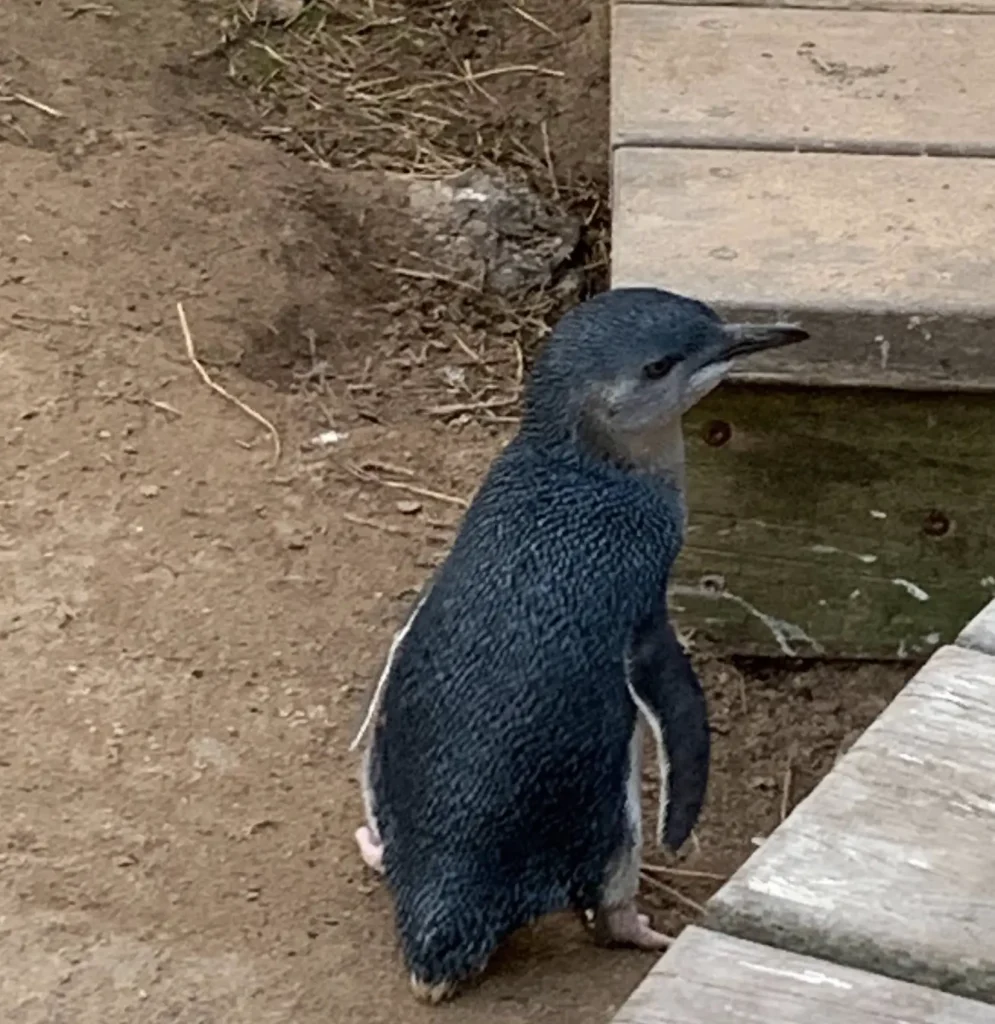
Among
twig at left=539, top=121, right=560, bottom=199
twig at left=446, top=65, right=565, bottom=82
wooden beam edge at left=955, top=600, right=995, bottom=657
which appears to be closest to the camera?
wooden beam edge at left=955, top=600, right=995, bottom=657

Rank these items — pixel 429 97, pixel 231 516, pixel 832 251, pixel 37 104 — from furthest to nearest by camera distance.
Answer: pixel 429 97 → pixel 37 104 → pixel 231 516 → pixel 832 251

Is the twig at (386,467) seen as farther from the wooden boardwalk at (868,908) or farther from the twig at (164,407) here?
the wooden boardwalk at (868,908)

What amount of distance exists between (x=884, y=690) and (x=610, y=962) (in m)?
0.69

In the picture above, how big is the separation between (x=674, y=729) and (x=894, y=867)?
1.12 m

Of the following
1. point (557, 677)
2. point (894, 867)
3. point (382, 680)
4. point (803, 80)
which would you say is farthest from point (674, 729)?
point (803, 80)

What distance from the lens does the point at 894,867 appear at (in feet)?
3.75

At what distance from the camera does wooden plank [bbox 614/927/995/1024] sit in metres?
1.04

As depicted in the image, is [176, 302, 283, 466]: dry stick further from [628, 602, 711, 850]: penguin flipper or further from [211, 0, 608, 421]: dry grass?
[628, 602, 711, 850]: penguin flipper

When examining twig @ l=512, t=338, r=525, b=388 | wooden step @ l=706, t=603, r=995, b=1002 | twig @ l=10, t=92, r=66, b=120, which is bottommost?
twig @ l=512, t=338, r=525, b=388

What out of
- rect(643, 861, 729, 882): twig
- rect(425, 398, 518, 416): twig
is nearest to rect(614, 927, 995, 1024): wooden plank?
rect(643, 861, 729, 882): twig

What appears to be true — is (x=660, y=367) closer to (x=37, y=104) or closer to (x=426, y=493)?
(x=426, y=493)

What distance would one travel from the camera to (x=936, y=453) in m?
2.67

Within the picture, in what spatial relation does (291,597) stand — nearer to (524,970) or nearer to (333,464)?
(333,464)

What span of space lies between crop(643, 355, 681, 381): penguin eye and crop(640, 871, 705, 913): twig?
62 cm
